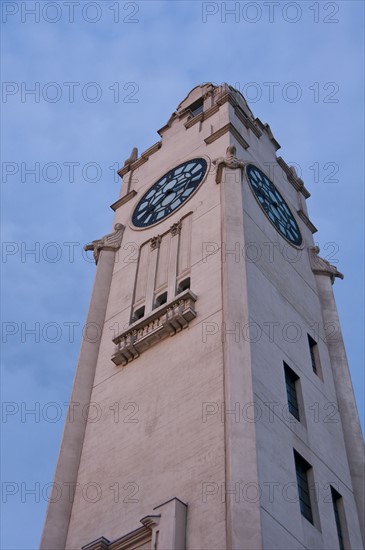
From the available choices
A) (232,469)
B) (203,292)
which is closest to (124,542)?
(232,469)

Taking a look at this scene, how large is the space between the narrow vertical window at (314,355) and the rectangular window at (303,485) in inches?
245

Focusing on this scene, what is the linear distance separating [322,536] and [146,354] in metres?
9.22

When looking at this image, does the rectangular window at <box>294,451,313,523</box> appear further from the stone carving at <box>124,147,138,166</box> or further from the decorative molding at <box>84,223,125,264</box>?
the stone carving at <box>124,147,138,166</box>

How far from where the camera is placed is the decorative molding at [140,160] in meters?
46.5

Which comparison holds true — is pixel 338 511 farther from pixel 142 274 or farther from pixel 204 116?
pixel 204 116

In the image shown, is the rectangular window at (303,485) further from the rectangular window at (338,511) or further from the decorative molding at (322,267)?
the decorative molding at (322,267)

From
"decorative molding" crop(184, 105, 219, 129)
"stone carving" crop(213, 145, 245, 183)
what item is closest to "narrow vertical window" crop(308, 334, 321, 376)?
"stone carving" crop(213, 145, 245, 183)

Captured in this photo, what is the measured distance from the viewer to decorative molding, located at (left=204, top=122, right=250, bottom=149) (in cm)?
4106

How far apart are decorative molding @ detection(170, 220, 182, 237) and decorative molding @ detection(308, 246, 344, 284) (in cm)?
696

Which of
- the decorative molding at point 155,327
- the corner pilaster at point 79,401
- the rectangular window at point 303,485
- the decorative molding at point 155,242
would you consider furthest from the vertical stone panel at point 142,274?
the rectangular window at point 303,485

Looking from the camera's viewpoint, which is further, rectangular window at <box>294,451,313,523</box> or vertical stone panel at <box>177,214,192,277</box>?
vertical stone panel at <box>177,214,192,277</box>

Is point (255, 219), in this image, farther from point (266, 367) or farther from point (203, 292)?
point (266, 367)

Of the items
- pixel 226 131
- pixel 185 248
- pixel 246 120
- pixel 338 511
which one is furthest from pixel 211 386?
pixel 246 120

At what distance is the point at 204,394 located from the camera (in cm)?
2578
